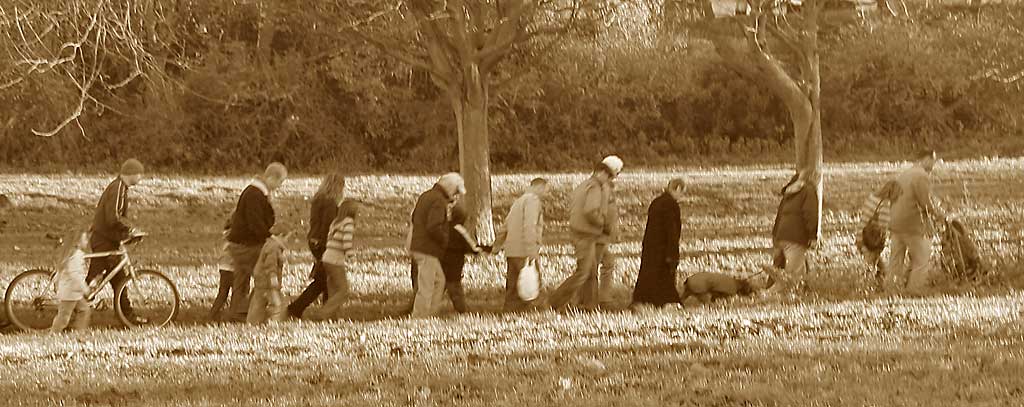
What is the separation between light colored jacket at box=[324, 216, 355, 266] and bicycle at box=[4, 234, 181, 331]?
59.1 inches

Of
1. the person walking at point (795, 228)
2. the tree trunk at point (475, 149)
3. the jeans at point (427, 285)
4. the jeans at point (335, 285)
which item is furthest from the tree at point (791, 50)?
the jeans at point (335, 285)

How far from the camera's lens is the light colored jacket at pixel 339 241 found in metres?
13.8

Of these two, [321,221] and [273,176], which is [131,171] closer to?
[273,176]

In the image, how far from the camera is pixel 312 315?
48.6 feet

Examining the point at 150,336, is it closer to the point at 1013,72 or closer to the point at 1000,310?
the point at 1000,310

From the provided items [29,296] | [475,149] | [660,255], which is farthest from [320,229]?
[475,149]

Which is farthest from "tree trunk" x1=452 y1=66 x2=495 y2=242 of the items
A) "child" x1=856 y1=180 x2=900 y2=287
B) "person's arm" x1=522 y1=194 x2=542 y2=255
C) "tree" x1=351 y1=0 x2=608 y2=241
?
"person's arm" x1=522 y1=194 x2=542 y2=255

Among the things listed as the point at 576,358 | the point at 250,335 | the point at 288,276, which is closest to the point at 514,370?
the point at 576,358

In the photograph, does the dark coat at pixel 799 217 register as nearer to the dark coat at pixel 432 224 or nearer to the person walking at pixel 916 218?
the person walking at pixel 916 218

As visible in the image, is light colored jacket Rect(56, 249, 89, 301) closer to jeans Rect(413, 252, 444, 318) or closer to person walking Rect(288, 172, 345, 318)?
person walking Rect(288, 172, 345, 318)

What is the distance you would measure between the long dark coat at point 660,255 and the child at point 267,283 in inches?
133

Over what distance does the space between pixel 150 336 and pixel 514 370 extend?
383 cm

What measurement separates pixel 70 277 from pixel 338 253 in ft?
7.58

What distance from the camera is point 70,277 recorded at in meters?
13.2
